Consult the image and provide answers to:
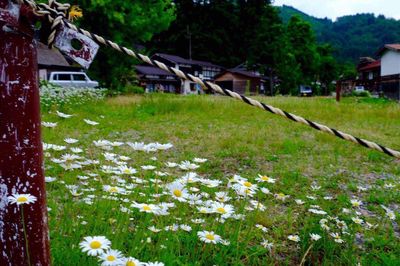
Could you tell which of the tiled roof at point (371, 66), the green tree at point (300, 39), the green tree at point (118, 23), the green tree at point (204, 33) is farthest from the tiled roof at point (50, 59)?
the tiled roof at point (371, 66)

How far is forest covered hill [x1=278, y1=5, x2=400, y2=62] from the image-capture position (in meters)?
81.8

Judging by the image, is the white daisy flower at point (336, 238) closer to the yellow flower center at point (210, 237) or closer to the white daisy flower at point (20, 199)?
the yellow flower center at point (210, 237)

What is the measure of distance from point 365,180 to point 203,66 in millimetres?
50915

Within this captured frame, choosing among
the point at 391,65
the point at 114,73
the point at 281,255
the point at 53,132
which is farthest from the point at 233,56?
the point at 281,255

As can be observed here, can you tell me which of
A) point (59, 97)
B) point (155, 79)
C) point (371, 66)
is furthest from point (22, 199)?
point (371, 66)

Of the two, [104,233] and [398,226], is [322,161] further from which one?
[104,233]

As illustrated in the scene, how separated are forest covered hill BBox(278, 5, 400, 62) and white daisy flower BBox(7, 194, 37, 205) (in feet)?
270

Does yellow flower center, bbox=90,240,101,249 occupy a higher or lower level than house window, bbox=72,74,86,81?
lower

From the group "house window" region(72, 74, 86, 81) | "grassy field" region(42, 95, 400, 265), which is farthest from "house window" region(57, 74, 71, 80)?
"grassy field" region(42, 95, 400, 265)

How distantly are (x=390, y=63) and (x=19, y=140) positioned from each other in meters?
45.5

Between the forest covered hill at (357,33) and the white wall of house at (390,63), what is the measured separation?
37.7 metres

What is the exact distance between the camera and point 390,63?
41188 millimetres

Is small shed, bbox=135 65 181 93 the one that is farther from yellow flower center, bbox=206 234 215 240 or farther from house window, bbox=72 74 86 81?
yellow flower center, bbox=206 234 215 240

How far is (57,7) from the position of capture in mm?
1422
